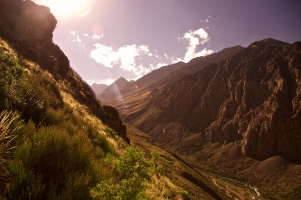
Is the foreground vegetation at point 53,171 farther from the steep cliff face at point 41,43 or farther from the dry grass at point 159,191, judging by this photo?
the steep cliff face at point 41,43

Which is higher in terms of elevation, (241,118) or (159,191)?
(159,191)

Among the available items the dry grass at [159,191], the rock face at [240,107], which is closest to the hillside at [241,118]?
the rock face at [240,107]

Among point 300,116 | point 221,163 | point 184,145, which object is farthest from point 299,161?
point 184,145

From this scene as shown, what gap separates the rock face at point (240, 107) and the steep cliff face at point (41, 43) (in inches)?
3893

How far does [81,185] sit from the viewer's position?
358 centimetres

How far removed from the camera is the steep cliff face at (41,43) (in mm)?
24797

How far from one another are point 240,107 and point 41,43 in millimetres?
118976

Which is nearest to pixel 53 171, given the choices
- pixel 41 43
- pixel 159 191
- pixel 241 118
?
pixel 159 191

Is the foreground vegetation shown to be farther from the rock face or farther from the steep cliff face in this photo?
the rock face

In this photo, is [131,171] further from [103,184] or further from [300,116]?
[300,116]

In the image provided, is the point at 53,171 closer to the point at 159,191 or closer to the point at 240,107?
the point at 159,191

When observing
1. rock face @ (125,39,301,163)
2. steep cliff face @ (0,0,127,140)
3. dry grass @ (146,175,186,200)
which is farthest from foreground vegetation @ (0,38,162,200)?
rock face @ (125,39,301,163)

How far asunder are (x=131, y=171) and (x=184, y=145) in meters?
126

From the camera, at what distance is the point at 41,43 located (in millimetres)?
34625
